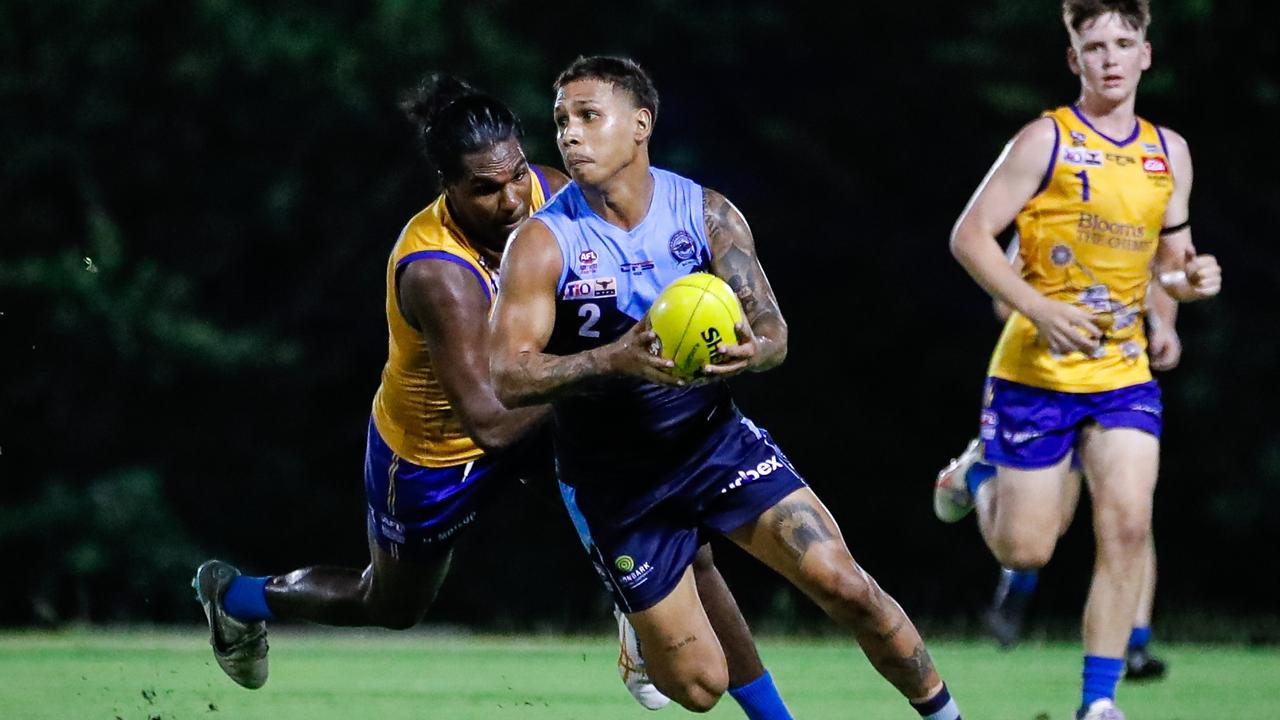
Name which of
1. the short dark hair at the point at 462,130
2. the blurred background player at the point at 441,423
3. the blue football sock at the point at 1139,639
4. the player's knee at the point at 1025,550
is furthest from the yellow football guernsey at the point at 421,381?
the blue football sock at the point at 1139,639

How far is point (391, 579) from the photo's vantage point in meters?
6.16

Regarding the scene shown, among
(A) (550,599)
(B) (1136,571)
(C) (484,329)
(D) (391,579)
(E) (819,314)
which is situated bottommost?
(A) (550,599)

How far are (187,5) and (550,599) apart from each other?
6.54m

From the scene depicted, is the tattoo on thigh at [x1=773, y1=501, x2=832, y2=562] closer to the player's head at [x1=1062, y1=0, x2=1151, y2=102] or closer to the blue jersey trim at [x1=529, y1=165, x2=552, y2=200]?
the blue jersey trim at [x1=529, y1=165, x2=552, y2=200]

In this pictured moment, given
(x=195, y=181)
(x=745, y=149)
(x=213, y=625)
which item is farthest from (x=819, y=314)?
(x=213, y=625)

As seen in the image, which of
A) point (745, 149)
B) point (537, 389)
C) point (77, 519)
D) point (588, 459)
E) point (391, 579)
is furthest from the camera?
point (745, 149)

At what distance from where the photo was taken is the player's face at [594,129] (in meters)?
4.94

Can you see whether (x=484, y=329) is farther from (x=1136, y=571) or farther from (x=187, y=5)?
(x=187, y=5)

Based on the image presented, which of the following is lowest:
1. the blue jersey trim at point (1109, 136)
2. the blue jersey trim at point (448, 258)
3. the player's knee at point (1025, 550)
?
the player's knee at point (1025, 550)

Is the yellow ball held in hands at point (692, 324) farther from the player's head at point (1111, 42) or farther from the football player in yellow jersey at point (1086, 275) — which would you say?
the player's head at point (1111, 42)

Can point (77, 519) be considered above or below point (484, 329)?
below

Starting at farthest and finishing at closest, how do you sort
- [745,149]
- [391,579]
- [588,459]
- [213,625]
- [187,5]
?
[745,149]
[187,5]
[213,625]
[391,579]
[588,459]

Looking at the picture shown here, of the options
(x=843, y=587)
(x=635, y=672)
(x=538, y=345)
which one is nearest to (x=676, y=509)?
(x=843, y=587)

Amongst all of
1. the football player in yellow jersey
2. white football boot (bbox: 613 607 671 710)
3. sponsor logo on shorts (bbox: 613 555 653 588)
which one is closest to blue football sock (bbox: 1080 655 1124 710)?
the football player in yellow jersey
